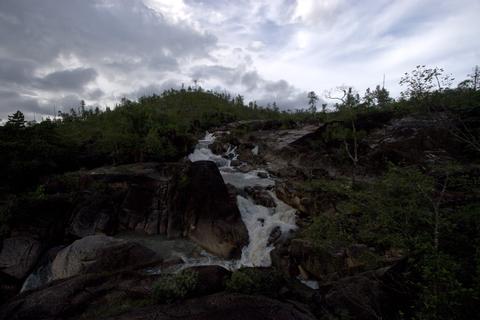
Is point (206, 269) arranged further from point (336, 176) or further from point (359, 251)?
point (336, 176)

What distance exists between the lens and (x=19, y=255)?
14.9 metres

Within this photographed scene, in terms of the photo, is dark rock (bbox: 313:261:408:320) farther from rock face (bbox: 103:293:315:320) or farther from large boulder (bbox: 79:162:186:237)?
large boulder (bbox: 79:162:186:237)

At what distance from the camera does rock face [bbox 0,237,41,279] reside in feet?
47.1

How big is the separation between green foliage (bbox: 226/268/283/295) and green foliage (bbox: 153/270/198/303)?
53.3 inches

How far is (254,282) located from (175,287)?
2856 mm

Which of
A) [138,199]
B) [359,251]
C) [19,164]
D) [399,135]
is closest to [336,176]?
[399,135]

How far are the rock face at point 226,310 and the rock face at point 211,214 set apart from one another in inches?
298

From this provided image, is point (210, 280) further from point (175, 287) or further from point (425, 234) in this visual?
point (425, 234)

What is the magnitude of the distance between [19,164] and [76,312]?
56.9 feet

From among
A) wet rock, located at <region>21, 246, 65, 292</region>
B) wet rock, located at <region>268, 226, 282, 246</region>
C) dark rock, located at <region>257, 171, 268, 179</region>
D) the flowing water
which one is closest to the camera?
wet rock, located at <region>21, 246, 65, 292</region>

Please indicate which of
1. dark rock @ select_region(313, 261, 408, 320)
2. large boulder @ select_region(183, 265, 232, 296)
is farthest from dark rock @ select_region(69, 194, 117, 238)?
dark rock @ select_region(313, 261, 408, 320)

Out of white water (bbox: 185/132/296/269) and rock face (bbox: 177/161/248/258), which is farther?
rock face (bbox: 177/161/248/258)

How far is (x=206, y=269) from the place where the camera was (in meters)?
9.80

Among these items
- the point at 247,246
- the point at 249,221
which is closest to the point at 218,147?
the point at 249,221
